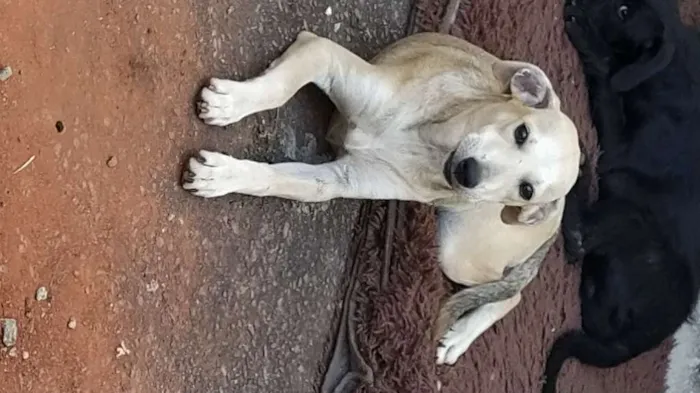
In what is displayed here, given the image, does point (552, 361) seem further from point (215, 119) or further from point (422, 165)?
point (215, 119)

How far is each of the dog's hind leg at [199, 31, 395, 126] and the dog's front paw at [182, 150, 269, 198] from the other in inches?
3.7

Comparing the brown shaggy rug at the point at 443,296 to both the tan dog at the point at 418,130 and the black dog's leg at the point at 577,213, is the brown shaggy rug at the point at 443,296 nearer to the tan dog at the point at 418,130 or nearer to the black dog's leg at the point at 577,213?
the black dog's leg at the point at 577,213

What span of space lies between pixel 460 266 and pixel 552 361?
2.43ft

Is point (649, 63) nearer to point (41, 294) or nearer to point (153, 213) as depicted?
point (153, 213)

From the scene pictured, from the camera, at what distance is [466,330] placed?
3049 mm

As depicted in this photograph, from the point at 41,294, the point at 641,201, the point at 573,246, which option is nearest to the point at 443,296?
the point at 573,246

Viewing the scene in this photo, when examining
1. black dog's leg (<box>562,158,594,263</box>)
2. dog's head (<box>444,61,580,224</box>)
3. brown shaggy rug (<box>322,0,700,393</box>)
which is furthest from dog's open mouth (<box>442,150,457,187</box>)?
black dog's leg (<box>562,158,594,263</box>)

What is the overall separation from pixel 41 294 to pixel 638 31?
224cm

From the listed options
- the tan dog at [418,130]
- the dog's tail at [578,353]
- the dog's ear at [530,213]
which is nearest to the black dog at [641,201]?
the dog's tail at [578,353]

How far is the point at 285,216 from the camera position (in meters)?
2.65

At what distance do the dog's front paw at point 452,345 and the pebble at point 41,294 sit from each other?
1429 millimetres

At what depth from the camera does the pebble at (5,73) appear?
5.82 ft

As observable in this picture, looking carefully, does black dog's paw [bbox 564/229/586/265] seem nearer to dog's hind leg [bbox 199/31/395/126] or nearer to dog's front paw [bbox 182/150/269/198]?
dog's hind leg [bbox 199/31/395/126]

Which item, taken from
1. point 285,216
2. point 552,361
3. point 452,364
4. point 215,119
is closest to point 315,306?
point 285,216
